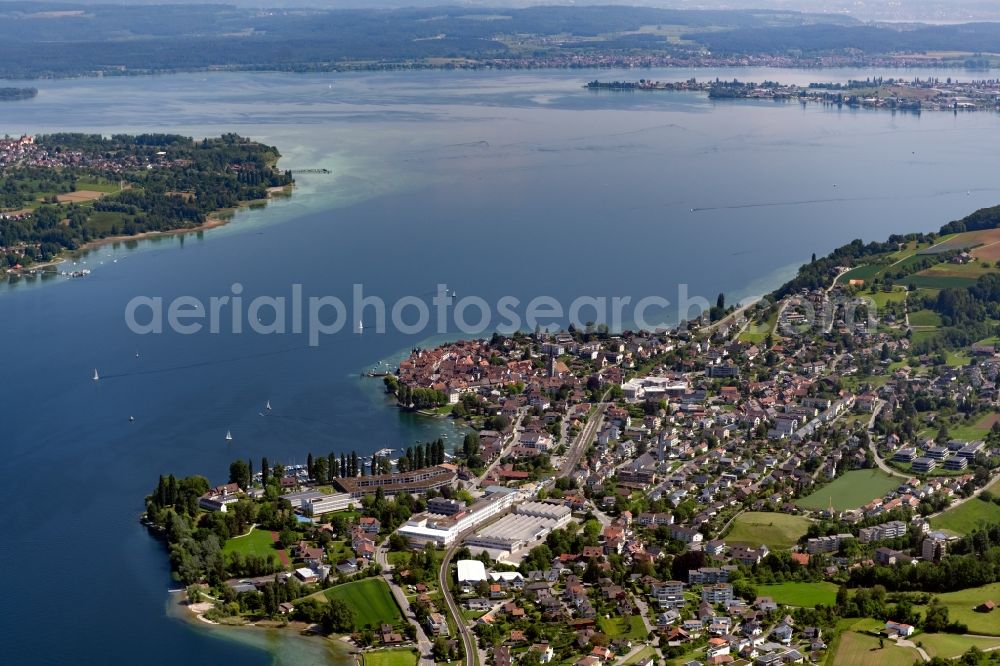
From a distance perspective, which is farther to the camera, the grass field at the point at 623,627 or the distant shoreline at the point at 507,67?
the distant shoreline at the point at 507,67

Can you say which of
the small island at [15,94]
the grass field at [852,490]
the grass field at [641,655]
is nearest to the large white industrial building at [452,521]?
the grass field at [641,655]

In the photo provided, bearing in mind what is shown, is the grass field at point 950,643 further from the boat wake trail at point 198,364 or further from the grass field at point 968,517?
the boat wake trail at point 198,364

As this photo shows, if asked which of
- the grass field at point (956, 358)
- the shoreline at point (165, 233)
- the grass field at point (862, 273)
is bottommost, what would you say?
the grass field at point (956, 358)

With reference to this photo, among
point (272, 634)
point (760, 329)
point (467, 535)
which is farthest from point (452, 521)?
point (760, 329)

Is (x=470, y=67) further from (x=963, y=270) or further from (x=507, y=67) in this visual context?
(x=963, y=270)

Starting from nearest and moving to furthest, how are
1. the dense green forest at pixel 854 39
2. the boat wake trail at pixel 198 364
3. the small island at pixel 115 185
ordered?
the boat wake trail at pixel 198 364 → the small island at pixel 115 185 → the dense green forest at pixel 854 39

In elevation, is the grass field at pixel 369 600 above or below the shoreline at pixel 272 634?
above

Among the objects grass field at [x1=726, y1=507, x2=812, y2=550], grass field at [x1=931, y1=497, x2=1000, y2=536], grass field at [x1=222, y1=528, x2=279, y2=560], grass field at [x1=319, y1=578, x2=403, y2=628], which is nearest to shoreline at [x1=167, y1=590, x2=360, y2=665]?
grass field at [x1=319, y1=578, x2=403, y2=628]
